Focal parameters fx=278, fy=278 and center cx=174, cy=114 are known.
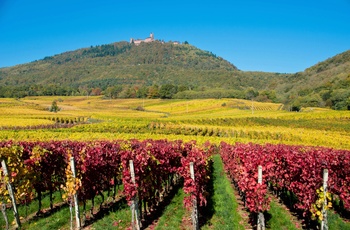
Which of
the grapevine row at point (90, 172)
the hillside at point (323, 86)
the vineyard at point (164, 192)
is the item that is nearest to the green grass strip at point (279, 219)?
the vineyard at point (164, 192)

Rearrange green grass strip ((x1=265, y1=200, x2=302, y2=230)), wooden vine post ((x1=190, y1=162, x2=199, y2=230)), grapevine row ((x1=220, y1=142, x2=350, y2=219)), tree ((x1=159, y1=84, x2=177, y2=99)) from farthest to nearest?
1. tree ((x1=159, y1=84, x2=177, y2=99))
2. green grass strip ((x1=265, y1=200, x2=302, y2=230))
3. wooden vine post ((x1=190, y1=162, x2=199, y2=230))
4. grapevine row ((x1=220, y1=142, x2=350, y2=219))

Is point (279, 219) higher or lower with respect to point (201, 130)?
higher

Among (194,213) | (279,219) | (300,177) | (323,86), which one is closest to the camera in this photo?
(194,213)

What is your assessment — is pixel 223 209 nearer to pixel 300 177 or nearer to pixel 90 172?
pixel 300 177

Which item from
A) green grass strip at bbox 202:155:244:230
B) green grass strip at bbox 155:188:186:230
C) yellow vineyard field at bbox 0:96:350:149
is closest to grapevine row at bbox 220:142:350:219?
green grass strip at bbox 202:155:244:230

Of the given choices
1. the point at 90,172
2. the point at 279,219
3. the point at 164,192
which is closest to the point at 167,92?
the point at 164,192

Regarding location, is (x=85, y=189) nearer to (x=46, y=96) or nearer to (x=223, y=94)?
(x=223, y=94)

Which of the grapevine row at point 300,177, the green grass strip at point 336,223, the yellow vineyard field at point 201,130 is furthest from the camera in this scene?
the yellow vineyard field at point 201,130

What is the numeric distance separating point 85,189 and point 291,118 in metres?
62.0

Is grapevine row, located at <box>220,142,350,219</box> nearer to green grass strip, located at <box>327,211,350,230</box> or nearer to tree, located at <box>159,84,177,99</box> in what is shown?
green grass strip, located at <box>327,211,350,230</box>

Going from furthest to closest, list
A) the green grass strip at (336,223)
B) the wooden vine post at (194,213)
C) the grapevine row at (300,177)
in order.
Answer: the green grass strip at (336,223) → the wooden vine post at (194,213) → the grapevine row at (300,177)

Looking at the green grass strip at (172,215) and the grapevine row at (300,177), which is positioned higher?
the grapevine row at (300,177)

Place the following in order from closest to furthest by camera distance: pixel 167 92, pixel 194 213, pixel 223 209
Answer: pixel 194 213, pixel 223 209, pixel 167 92

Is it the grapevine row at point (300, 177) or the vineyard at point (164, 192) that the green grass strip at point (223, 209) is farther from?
the grapevine row at point (300, 177)
